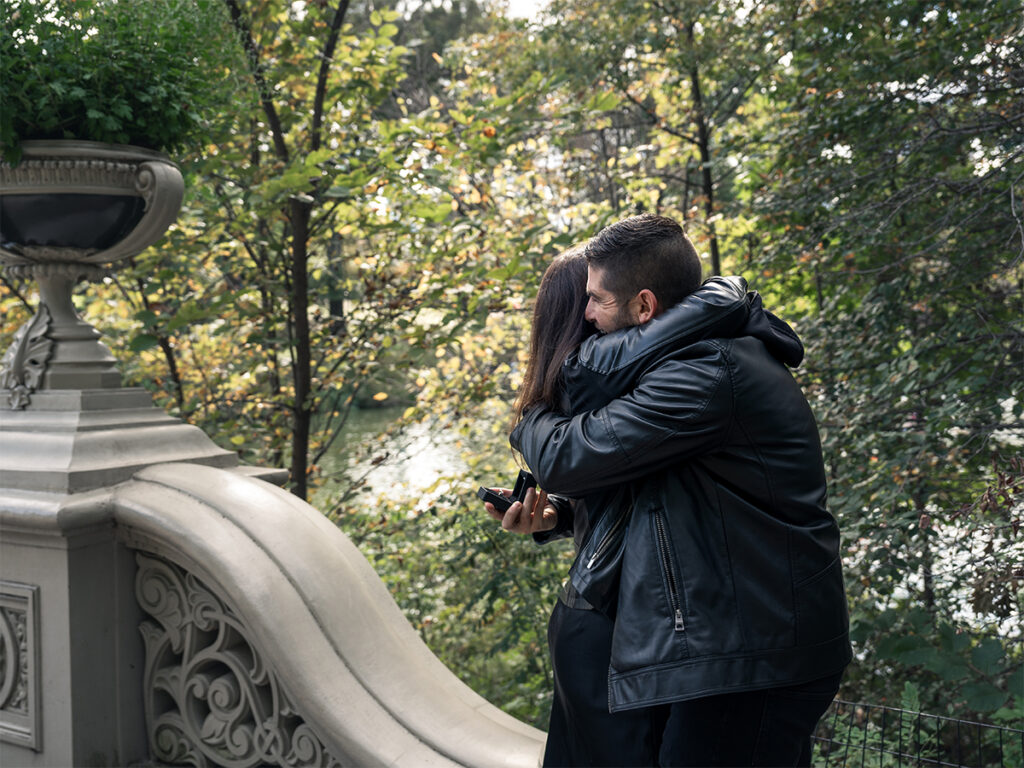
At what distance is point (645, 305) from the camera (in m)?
1.82

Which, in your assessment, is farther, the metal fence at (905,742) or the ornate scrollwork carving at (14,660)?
the metal fence at (905,742)

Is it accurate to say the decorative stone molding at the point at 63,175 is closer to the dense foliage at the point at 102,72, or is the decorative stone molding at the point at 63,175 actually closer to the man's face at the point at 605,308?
the dense foliage at the point at 102,72

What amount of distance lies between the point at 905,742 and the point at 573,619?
8.34 feet

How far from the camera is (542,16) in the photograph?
21.6ft

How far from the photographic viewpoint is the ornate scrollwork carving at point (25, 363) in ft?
8.99

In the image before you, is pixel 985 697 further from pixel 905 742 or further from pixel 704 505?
pixel 704 505

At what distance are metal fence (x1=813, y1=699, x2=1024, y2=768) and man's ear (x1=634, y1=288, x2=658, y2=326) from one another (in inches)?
73.3

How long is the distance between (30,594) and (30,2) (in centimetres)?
168

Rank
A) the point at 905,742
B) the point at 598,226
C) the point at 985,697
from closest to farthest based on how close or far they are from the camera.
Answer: the point at 985,697 < the point at 905,742 < the point at 598,226

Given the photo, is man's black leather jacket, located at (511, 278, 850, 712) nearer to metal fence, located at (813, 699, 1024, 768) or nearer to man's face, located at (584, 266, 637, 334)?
man's face, located at (584, 266, 637, 334)

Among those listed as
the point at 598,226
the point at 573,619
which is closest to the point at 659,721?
the point at 573,619

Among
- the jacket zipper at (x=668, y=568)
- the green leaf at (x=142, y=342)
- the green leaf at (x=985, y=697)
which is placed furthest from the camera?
the green leaf at (x=142, y=342)

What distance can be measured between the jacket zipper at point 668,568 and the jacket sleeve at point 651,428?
10 cm

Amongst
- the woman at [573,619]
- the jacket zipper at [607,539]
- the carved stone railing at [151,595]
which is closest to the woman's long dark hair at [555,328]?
the woman at [573,619]
